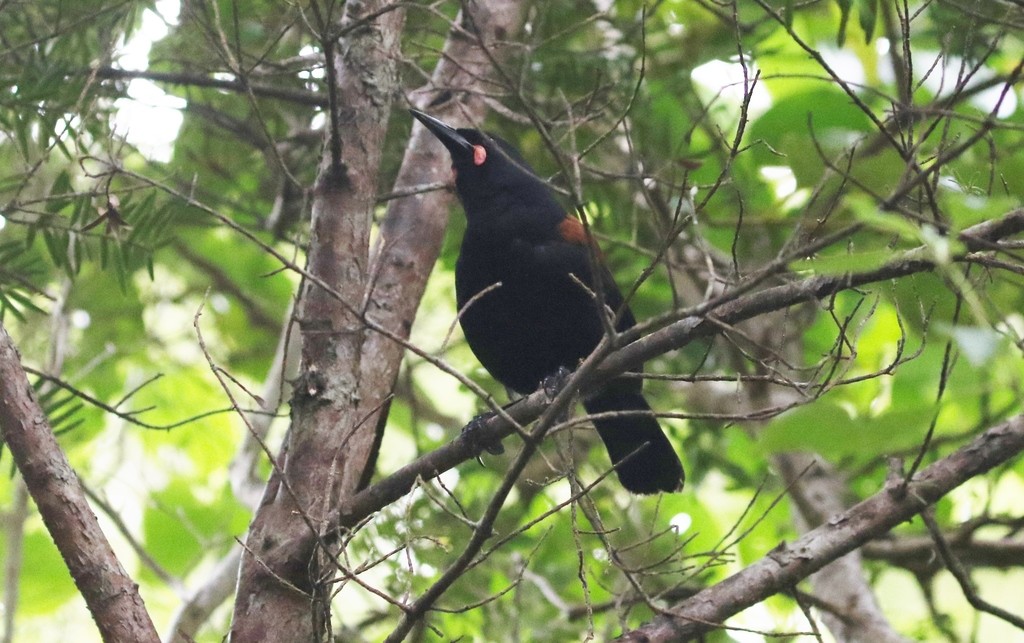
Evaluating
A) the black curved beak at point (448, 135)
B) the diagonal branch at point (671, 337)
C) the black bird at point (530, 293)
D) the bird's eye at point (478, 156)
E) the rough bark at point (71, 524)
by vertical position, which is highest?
A: the bird's eye at point (478, 156)

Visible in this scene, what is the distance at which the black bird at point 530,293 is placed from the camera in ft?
11.4

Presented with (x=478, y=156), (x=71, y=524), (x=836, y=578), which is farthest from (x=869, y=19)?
(x=71, y=524)

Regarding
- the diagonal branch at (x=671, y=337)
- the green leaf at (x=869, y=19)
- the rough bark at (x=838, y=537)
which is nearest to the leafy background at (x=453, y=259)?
the green leaf at (x=869, y=19)

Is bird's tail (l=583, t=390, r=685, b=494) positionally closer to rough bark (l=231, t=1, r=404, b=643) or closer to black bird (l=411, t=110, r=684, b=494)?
black bird (l=411, t=110, r=684, b=494)

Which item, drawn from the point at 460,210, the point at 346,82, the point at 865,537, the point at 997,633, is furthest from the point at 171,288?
the point at 997,633

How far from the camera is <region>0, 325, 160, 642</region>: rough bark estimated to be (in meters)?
2.20

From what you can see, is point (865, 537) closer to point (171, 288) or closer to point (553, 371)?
point (553, 371)

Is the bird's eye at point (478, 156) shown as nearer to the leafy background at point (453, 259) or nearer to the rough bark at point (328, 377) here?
the leafy background at point (453, 259)

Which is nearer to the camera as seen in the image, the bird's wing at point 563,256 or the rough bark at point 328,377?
the rough bark at point 328,377

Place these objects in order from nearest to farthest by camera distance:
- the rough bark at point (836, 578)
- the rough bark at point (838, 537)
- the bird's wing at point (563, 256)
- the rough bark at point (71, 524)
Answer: the rough bark at point (71, 524) → the rough bark at point (838, 537) → the bird's wing at point (563, 256) → the rough bark at point (836, 578)

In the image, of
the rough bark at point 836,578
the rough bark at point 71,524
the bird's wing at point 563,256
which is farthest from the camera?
the rough bark at point 836,578

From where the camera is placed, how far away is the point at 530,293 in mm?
3461

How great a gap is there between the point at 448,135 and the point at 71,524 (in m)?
1.83

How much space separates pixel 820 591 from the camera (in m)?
3.87
